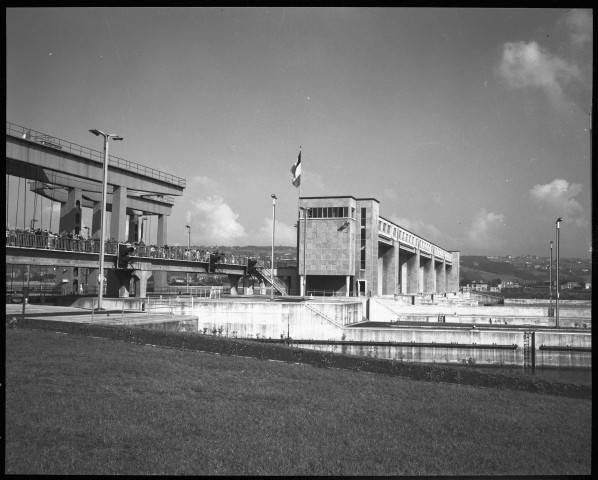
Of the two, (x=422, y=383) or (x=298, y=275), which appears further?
(x=298, y=275)

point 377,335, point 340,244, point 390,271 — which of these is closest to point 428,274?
point 390,271

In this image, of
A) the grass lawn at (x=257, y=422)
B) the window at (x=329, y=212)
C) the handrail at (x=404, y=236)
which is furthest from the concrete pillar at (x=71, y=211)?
the handrail at (x=404, y=236)

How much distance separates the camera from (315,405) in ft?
41.7

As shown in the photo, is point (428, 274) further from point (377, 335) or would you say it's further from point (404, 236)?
point (377, 335)

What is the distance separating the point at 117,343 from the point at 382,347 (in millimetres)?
18931

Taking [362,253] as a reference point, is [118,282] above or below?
below

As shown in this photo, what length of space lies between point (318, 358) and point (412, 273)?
3099 inches

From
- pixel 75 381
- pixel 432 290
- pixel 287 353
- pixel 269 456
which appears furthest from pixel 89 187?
pixel 432 290

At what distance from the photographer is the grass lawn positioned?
8977mm

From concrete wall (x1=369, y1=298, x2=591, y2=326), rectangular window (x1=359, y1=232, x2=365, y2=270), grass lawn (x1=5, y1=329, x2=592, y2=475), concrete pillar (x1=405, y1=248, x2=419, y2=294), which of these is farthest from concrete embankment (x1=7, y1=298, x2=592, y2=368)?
concrete pillar (x1=405, y1=248, x2=419, y2=294)

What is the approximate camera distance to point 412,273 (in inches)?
3752

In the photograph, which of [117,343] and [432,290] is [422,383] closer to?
[117,343]

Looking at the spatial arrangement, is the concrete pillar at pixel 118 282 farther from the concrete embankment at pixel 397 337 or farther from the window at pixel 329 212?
the window at pixel 329 212
